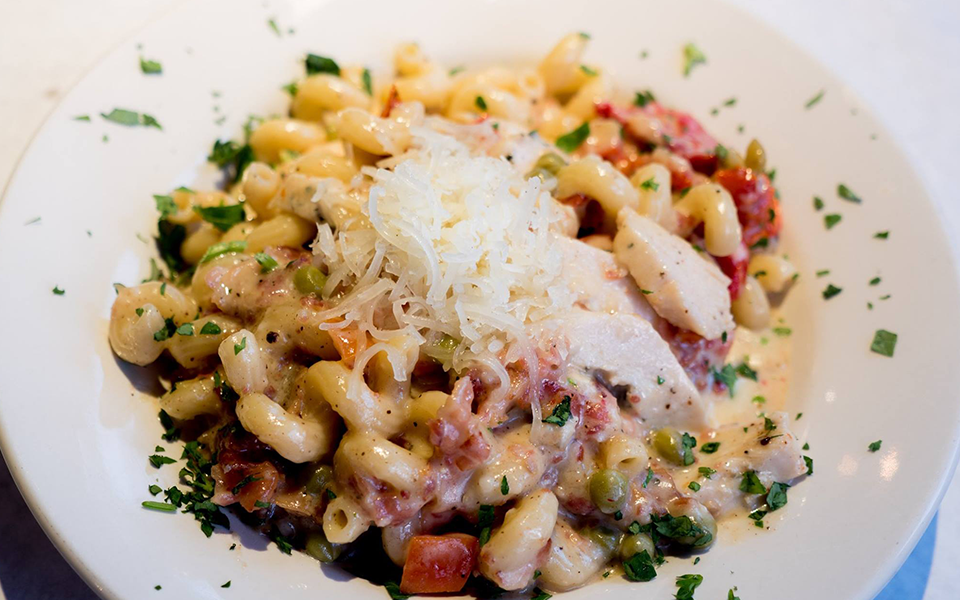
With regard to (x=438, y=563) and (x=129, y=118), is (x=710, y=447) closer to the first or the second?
(x=438, y=563)

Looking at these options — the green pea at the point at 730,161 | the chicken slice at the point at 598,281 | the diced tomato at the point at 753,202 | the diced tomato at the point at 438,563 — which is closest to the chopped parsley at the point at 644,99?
the green pea at the point at 730,161

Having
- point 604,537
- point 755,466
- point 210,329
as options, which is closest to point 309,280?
point 210,329

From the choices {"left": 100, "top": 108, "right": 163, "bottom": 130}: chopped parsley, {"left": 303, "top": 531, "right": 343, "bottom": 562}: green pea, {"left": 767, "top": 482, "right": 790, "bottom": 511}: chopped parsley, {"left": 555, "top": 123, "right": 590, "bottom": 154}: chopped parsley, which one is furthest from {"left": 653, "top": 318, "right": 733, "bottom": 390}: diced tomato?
{"left": 100, "top": 108, "right": 163, "bottom": 130}: chopped parsley

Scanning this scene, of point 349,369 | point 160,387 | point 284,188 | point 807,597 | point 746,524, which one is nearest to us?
Result: point 807,597

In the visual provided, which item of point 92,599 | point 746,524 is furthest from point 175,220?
point 746,524

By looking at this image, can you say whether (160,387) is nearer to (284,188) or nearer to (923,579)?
(284,188)

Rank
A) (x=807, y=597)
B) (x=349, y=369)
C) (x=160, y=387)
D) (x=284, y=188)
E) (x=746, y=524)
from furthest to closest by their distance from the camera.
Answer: (x=284, y=188) → (x=160, y=387) → (x=746, y=524) → (x=349, y=369) → (x=807, y=597)
